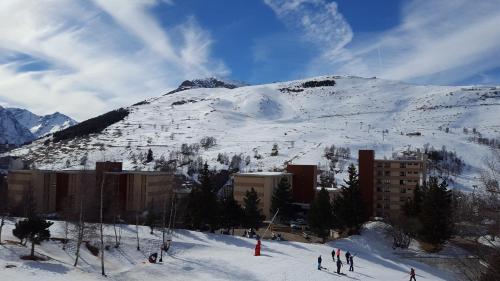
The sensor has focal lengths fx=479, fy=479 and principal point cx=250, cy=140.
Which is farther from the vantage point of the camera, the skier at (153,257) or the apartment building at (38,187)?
the apartment building at (38,187)

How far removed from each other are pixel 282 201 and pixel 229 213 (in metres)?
17.6

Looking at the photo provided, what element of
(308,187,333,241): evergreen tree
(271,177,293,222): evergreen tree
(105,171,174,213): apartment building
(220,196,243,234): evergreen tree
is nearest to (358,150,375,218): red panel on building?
(271,177,293,222): evergreen tree

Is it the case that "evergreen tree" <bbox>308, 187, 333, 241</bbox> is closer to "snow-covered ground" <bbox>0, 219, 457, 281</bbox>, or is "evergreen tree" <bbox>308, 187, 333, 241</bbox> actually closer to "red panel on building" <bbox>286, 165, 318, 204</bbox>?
"snow-covered ground" <bbox>0, 219, 457, 281</bbox>

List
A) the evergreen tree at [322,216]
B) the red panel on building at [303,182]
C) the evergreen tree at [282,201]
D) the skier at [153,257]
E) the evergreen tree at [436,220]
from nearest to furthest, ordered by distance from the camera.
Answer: the skier at [153,257] < the evergreen tree at [436,220] < the evergreen tree at [322,216] < the evergreen tree at [282,201] < the red panel on building at [303,182]

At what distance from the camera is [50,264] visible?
34.6 metres

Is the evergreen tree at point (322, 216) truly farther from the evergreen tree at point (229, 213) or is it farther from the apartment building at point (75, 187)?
the apartment building at point (75, 187)

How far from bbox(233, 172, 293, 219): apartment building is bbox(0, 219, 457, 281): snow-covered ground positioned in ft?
89.6

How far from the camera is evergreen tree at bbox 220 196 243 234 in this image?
56812mm

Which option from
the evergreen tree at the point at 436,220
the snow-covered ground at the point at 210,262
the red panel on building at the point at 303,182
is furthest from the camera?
the red panel on building at the point at 303,182

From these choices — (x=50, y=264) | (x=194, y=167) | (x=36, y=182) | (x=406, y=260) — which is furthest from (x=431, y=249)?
(x=194, y=167)

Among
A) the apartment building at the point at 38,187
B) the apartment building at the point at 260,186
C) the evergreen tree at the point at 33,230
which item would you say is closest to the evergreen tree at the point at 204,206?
the evergreen tree at the point at 33,230

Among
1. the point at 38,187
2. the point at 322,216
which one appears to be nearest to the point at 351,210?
the point at 322,216

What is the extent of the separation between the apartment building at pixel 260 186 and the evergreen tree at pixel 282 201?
4.73 m

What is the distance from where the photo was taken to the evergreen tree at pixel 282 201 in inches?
2872
